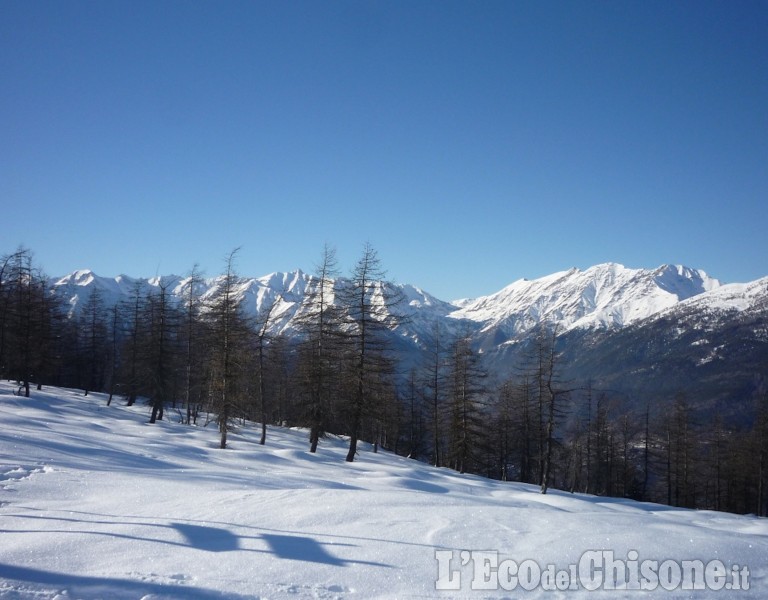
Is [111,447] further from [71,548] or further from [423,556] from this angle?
[423,556]

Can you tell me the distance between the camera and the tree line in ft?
83.3

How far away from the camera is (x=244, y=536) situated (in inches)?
316

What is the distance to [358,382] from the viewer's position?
2505 cm

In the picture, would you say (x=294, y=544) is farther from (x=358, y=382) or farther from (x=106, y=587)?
(x=358, y=382)

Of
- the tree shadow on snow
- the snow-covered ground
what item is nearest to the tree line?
the snow-covered ground

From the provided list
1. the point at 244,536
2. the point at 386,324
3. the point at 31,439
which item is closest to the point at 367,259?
the point at 386,324

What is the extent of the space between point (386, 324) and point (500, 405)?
2056cm

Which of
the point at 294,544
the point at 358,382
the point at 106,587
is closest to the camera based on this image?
the point at 106,587

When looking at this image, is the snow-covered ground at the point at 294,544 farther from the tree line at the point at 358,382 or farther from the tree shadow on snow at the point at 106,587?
the tree line at the point at 358,382

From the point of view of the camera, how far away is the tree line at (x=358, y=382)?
2538 cm

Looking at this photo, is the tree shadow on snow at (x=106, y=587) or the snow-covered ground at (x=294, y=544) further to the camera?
the snow-covered ground at (x=294, y=544)

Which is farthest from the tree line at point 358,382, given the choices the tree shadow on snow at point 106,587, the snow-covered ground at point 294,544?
the tree shadow on snow at point 106,587

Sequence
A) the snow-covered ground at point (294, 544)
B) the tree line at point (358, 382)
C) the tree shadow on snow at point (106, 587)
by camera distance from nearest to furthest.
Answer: the tree shadow on snow at point (106, 587), the snow-covered ground at point (294, 544), the tree line at point (358, 382)

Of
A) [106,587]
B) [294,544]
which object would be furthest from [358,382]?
[106,587]
